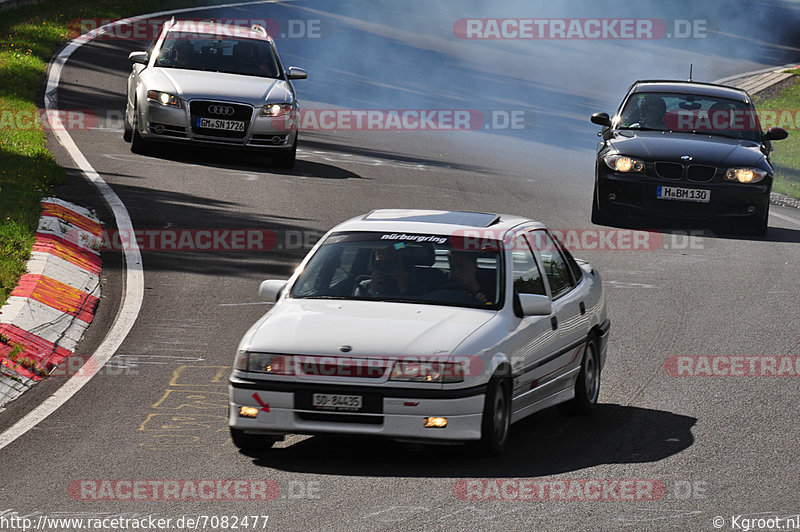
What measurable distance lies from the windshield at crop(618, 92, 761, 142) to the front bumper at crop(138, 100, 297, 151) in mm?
4777

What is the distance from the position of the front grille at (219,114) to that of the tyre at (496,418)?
1190 centimetres

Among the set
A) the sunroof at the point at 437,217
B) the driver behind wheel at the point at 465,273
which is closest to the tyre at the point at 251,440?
the driver behind wheel at the point at 465,273

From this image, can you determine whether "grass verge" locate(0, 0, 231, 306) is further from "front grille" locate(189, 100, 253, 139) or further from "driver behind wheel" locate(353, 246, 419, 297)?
"driver behind wheel" locate(353, 246, 419, 297)

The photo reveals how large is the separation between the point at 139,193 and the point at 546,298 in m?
9.64

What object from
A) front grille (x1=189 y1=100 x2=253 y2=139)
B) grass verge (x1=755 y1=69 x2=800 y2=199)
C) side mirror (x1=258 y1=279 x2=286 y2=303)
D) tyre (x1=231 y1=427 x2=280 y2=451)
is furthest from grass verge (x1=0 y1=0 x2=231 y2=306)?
grass verge (x1=755 y1=69 x2=800 y2=199)

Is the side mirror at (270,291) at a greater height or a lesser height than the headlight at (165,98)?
greater

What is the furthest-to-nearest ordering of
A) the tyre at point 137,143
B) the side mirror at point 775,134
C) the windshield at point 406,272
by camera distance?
the tyre at point 137,143 → the side mirror at point 775,134 → the windshield at point 406,272

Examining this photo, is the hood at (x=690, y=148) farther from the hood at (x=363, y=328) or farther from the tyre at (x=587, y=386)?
the hood at (x=363, y=328)

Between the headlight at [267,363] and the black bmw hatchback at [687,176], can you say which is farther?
the black bmw hatchback at [687,176]

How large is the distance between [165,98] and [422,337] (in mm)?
12108

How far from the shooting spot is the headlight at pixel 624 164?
691 inches

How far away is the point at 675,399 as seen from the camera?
32.8 feet

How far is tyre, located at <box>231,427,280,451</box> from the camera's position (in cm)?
813

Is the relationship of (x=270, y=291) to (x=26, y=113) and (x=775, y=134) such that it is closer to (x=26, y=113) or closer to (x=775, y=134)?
(x=775, y=134)
